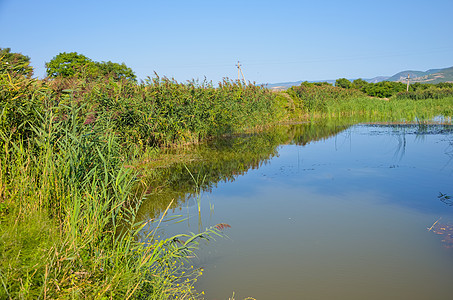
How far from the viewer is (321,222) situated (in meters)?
6.07

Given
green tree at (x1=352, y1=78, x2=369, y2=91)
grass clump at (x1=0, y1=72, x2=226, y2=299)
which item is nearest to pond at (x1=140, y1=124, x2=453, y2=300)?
grass clump at (x1=0, y1=72, x2=226, y2=299)

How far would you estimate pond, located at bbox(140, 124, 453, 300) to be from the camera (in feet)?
13.8

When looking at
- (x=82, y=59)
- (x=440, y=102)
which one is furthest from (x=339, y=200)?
(x=82, y=59)

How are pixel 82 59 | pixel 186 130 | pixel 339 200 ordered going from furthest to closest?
pixel 82 59 < pixel 186 130 < pixel 339 200

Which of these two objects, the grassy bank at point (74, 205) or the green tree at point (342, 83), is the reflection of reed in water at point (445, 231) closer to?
the grassy bank at point (74, 205)

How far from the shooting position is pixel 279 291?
4.06 m

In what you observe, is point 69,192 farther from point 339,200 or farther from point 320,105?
point 320,105

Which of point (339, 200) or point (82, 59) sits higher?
point (82, 59)

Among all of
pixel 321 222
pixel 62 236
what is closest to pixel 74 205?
pixel 62 236

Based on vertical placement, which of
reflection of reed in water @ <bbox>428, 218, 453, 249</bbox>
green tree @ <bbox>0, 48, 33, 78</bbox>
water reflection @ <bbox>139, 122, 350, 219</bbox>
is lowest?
reflection of reed in water @ <bbox>428, 218, 453, 249</bbox>

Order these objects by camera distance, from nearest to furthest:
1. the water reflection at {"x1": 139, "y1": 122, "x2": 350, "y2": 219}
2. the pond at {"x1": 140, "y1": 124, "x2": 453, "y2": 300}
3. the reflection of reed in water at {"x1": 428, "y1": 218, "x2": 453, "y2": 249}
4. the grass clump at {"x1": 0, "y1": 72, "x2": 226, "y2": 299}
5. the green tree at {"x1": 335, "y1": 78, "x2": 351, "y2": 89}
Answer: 1. the grass clump at {"x1": 0, "y1": 72, "x2": 226, "y2": 299}
2. the pond at {"x1": 140, "y1": 124, "x2": 453, "y2": 300}
3. the reflection of reed in water at {"x1": 428, "y1": 218, "x2": 453, "y2": 249}
4. the water reflection at {"x1": 139, "y1": 122, "x2": 350, "y2": 219}
5. the green tree at {"x1": 335, "y1": 78, "x2": 351, "y2": 89}

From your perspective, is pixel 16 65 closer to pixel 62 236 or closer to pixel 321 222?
pixel 62 236

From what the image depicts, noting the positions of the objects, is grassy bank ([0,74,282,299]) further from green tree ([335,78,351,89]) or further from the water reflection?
green tree ([335,78,351,89])

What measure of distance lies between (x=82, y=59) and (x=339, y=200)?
149 ft
